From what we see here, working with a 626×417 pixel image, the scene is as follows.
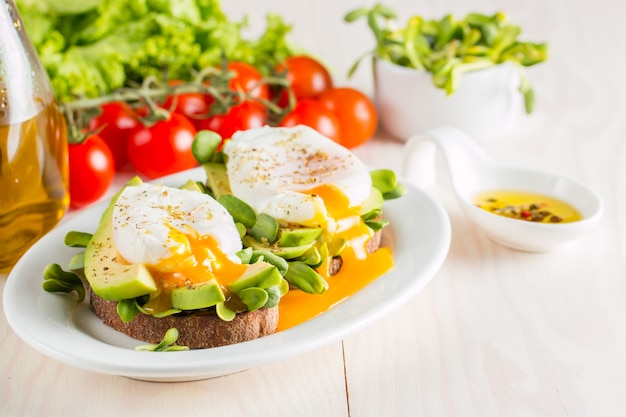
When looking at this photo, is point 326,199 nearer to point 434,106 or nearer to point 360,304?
point 360,304

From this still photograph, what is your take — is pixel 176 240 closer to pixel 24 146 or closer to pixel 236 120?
pixel 24 146

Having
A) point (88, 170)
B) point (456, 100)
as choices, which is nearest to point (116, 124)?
point (88, 170)

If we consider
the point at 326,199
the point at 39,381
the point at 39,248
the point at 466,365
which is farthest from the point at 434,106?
the point at 39,381

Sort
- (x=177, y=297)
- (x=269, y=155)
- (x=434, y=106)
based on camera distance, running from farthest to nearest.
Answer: (x=434, y=106) < (x=269, y=155) < (x=177, y=297)

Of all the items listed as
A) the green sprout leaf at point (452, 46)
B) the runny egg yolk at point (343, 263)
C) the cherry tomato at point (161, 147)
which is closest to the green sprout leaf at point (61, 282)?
the runny egg yolk at point (343, 263)

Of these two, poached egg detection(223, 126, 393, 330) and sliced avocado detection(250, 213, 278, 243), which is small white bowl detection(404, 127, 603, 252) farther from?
sliced avocado detection(250, 213, 278, 243)
